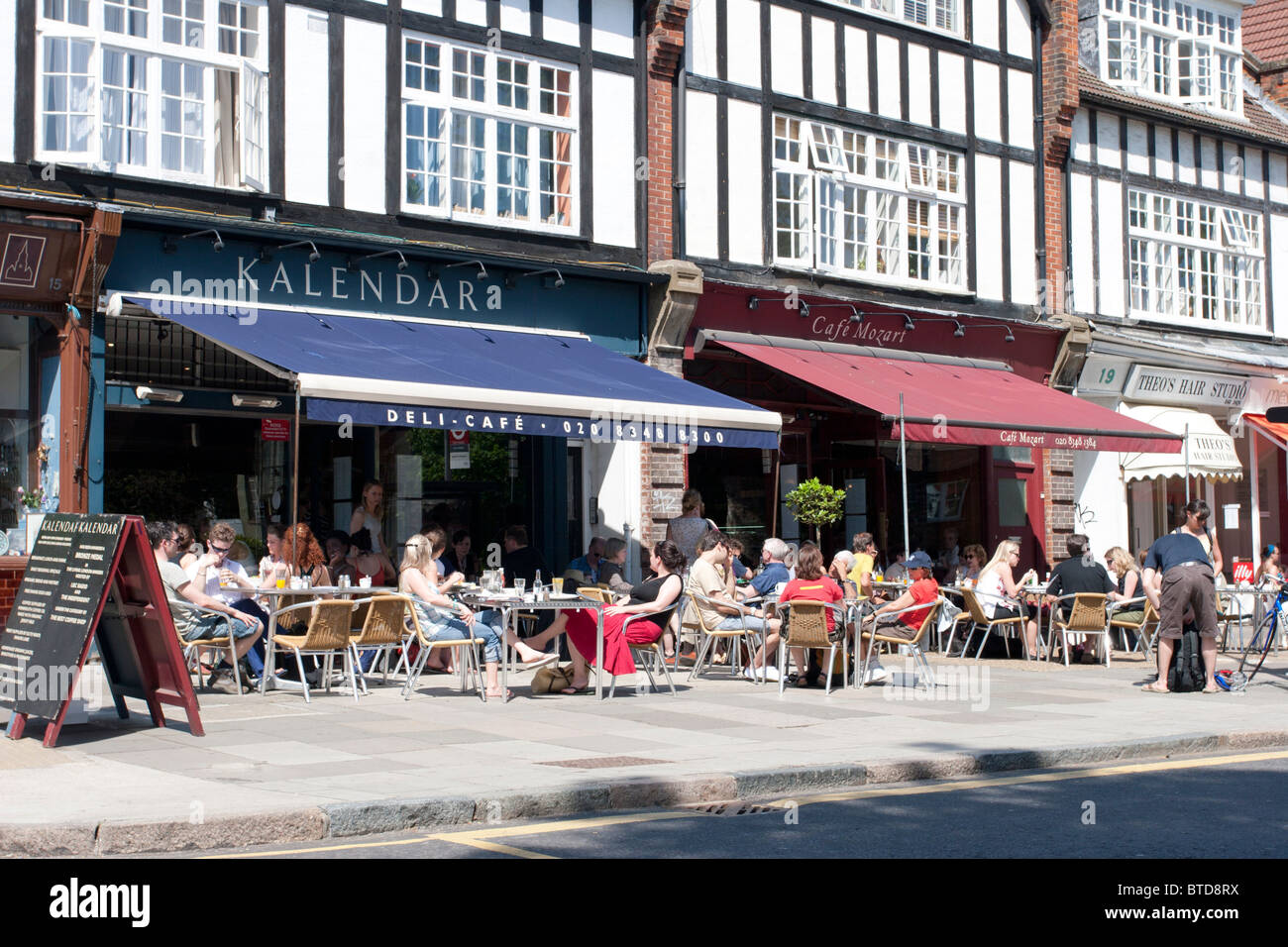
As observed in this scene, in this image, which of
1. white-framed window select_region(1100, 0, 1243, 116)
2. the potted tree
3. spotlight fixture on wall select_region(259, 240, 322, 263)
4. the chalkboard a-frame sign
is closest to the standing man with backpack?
the potted tree

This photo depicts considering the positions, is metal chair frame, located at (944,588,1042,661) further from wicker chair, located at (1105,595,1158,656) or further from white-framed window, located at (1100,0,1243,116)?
white-framed window, located at (1100,0,1243,116)

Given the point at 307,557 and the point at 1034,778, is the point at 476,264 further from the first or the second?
the point at 1034,778

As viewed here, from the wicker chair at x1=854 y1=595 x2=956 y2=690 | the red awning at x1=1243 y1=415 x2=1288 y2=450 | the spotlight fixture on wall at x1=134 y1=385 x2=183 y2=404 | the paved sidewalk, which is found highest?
the red awning at x1=1243 y1=415 x2=1288 y2=450

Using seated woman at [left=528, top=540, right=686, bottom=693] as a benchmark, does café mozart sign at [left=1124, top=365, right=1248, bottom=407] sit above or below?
above

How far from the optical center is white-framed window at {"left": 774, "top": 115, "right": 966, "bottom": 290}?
1811 cm

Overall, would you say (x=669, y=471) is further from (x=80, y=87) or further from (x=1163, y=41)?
(x=1163, y=41)

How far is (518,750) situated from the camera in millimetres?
8914

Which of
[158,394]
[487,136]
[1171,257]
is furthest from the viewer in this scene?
[1171,257]

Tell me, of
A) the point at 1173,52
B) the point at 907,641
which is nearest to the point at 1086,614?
the point at 907,641

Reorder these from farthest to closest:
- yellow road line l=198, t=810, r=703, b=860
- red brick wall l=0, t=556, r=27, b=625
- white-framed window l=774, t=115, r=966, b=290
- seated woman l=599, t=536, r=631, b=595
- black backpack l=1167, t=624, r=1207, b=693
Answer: white-framed window l=774, t=115, r=966, b=290 < seated woman l=599, t=536, r=631, b=595 < black backpack l=1167, t=624, r=1207, b=693 < red brick wall l=0, t=556, r=27, b=625 < yellow road line l=198, t=810, r=703, b=860

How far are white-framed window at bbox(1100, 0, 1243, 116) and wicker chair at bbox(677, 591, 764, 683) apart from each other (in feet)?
40.2

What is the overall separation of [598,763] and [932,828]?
222 cm
